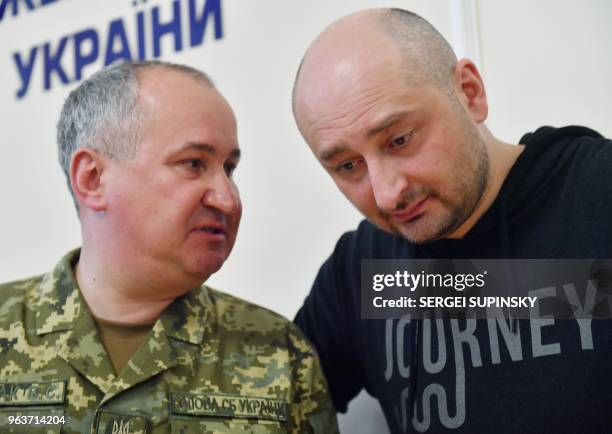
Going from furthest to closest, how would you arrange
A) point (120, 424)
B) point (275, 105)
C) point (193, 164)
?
point (275, 105) → point (193, 164) → point (120, 424)

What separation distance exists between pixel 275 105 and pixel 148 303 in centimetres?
56

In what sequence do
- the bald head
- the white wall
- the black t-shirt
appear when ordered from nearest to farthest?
the black t-shirt → the bald head → the white wall

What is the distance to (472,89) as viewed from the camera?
44.1 inches

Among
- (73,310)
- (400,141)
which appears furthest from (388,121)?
(73,310)

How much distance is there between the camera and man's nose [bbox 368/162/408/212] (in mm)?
1013

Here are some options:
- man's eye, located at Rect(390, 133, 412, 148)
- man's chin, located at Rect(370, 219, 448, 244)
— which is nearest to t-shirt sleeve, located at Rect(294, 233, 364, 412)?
man's chin, located at Rect(370, 219, 448, 244)

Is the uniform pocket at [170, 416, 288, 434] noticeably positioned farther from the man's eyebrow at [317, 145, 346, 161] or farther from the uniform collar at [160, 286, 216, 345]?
the man's eyebrow at [317, 145, 346, 161]

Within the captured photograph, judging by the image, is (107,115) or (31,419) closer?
(31,419)

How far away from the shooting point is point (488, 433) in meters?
1.02

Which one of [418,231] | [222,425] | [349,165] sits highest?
[349,165]

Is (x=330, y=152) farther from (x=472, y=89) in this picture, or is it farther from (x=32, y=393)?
(x=32, y=393)

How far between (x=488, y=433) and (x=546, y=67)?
63cm

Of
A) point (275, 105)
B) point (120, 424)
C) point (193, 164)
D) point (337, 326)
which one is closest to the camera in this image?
point (120, 424)

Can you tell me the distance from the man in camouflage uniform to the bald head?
17 centimetres
